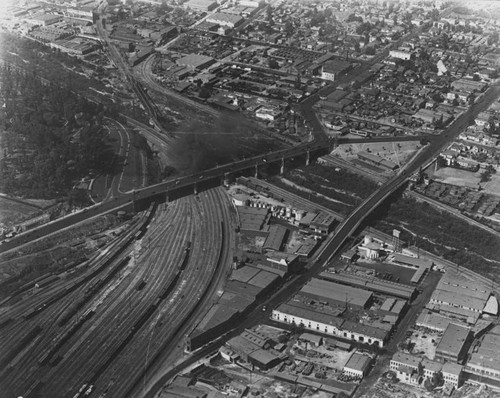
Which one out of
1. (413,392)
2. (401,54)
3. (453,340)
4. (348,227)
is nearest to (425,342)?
(453,340)

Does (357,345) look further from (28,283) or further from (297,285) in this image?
(28,283)

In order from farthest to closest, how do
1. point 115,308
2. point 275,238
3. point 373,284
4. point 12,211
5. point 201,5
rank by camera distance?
point 201,5 < point 12,211 < point 275,238 < point 373,284 < point 115,308

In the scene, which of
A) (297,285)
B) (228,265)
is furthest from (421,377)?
(228,265)

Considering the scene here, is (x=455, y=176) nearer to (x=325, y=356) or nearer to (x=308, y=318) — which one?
(x=308, y=318)

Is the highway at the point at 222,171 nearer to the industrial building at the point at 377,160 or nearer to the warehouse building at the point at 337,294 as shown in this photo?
the industrial building at the point at 377,160

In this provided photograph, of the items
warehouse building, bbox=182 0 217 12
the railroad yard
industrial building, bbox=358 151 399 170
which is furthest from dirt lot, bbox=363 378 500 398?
warehouse building, bbox=182 0 217 12
